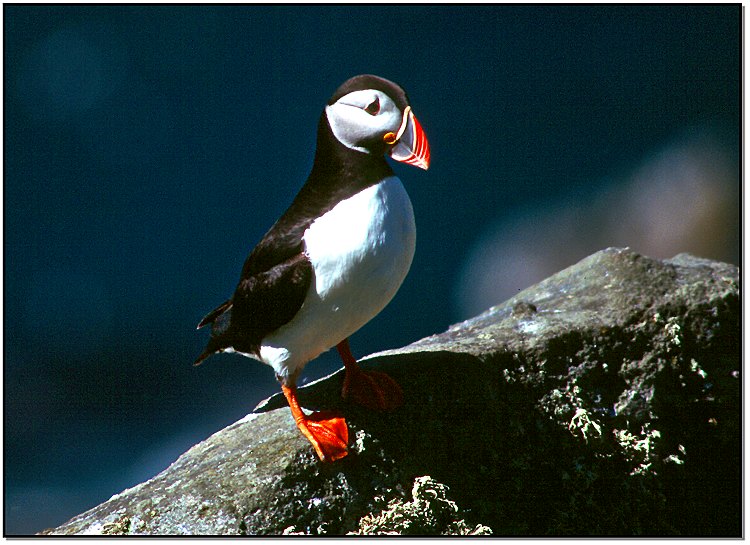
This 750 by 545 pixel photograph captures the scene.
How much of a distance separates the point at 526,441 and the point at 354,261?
908mm

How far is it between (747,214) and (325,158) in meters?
1.69

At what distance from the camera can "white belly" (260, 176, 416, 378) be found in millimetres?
2121

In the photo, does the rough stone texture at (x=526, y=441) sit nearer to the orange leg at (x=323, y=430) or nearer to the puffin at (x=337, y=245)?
the orange leg at (x=323, y=430)

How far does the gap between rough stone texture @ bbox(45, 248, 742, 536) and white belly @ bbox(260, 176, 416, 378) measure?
34 cm

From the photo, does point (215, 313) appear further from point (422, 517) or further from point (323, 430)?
point (422, 517)

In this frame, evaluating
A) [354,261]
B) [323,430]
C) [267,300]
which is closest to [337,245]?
[354,261]

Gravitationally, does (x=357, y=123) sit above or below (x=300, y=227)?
above

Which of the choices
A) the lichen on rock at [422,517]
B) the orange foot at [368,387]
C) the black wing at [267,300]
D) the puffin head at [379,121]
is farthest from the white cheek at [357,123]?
the lichen on rock at [422,517]

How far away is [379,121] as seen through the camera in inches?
85.5

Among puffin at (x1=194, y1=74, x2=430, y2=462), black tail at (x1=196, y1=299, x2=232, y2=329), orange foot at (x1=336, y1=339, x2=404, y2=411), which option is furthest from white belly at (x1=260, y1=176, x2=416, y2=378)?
black tail at (x1=196, y1=299, x2=232, y2=329)

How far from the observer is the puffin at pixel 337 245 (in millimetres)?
2137

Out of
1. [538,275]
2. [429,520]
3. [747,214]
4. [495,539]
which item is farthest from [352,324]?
[538,275]

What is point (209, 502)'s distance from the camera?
2135mm

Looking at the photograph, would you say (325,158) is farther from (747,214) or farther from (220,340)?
(747,214)
